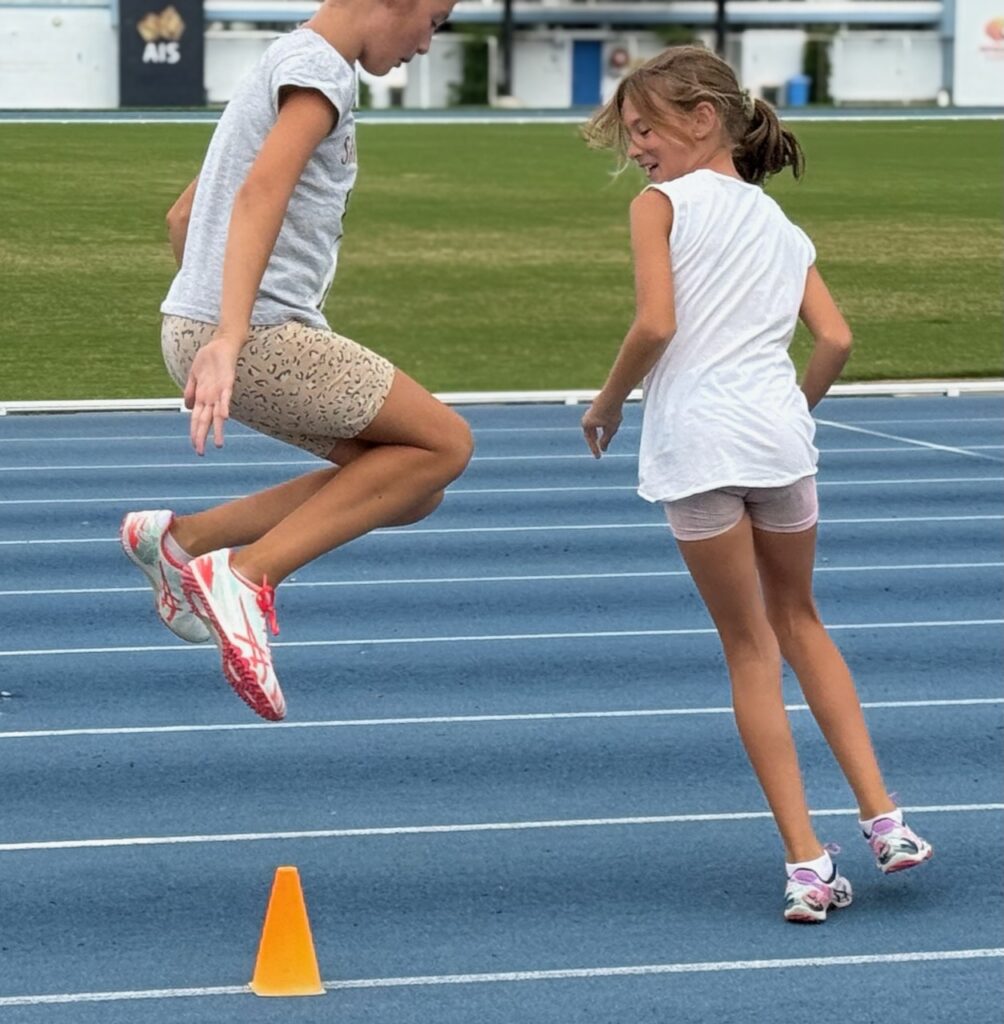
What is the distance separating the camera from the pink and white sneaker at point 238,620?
4137 millimetres

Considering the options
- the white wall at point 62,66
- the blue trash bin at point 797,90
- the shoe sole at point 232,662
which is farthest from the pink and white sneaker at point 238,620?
the blue trash bin at point 797,90

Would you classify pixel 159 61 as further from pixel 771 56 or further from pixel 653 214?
pixel 653 214

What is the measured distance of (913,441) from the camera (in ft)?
40.7

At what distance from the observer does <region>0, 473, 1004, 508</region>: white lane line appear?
10.3 m

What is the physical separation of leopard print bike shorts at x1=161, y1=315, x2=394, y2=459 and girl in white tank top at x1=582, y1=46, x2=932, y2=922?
48 centimetres

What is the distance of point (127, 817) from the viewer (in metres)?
5.32

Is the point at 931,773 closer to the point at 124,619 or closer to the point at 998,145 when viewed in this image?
the point at 124,619

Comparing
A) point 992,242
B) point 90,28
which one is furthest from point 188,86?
point 992,242

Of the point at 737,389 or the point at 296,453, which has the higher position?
the point at 737,389

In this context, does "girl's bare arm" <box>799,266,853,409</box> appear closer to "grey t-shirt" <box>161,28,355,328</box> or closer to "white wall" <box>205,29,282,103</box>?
"grey t-shirt" <box>161,28,355,328</box>

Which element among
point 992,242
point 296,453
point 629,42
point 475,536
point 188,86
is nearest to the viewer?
point 475,536

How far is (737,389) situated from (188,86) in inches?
1887

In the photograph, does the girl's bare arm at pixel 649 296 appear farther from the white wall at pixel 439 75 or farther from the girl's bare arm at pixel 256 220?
the white wall at pixel 439 75

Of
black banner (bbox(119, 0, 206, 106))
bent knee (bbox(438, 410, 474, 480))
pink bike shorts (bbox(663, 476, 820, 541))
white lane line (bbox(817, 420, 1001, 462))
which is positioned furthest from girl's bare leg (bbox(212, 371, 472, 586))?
black banner (bbox(119, 0, 206, 106))
